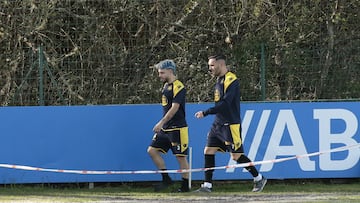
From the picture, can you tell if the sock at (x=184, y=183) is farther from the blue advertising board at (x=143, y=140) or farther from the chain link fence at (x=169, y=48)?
the chain link fence at (x=169, y=48)

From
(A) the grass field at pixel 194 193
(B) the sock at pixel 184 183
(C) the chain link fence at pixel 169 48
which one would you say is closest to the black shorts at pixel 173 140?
(B) the sock at pixel 184 183

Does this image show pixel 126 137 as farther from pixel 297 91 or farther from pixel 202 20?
pixel 202 20

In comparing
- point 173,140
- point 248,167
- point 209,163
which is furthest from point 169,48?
point 248,167

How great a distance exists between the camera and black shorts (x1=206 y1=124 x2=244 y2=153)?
10578mm

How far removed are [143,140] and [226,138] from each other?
4.51 ft

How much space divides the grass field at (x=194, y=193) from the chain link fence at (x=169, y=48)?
5.39 ft

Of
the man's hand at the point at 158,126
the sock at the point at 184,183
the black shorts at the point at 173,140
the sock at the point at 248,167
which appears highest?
the man's hand at the point at 158,126

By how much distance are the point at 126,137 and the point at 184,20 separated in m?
4.29

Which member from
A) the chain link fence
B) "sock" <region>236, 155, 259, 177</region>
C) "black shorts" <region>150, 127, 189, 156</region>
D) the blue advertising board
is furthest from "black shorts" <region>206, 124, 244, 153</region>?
the chain link fence

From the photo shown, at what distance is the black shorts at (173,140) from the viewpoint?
10.7 meters

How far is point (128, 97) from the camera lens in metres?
12.9

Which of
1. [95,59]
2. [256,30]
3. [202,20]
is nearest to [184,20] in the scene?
[202,20]

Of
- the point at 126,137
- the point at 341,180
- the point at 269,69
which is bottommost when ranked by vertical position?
the point at 341,180

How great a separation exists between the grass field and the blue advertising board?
0.15 m
